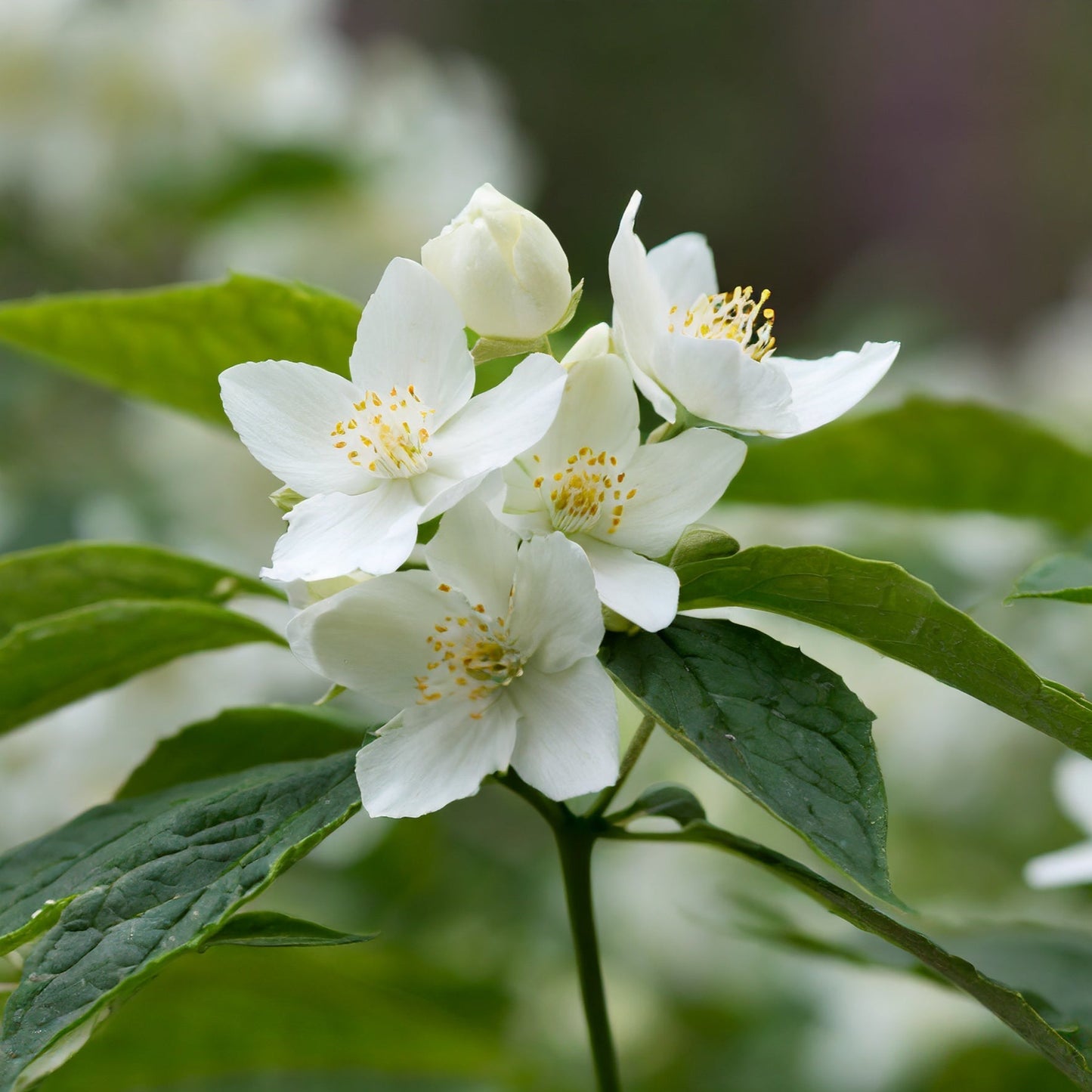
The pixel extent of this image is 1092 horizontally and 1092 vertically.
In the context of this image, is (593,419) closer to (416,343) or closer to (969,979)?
(416,343)

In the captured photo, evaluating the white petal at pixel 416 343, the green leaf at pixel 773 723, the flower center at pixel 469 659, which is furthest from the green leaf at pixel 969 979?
the white petal at pixel 416 343

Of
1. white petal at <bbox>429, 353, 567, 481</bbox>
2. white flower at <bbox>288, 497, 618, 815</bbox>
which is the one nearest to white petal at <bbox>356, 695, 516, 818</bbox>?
white flower at <bbox>288, 497, 618, 815</bbox>

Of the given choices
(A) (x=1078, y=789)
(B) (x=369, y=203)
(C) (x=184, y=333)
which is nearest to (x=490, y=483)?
(C) (x=184, y=333)

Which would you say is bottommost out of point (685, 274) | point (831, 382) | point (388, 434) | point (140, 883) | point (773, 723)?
point (140, 883)

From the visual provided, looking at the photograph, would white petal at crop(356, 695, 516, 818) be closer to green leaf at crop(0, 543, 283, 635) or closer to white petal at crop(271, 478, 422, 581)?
white petal at crop(271, 478, 422, 581)

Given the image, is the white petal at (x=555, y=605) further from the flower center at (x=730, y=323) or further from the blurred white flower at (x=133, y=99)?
the blurred white flower at (x=133, y=99)

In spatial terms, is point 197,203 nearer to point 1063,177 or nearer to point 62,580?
point 62,580

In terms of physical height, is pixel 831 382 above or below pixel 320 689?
below
